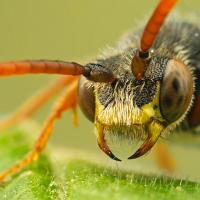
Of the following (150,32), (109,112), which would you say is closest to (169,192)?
(109,112)

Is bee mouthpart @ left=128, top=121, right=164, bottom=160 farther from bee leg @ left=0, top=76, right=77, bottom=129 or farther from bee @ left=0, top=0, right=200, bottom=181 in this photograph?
bee leg @ left=0, top=76, right=77, bottom=129

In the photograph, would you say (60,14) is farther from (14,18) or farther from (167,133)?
(167,133)

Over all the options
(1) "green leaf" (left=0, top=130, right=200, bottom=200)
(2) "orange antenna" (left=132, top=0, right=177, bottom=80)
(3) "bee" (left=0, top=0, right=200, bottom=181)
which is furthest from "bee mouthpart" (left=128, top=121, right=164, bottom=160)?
(2) "orange antenna" (left=132, top=0, right=177, bottom=80)

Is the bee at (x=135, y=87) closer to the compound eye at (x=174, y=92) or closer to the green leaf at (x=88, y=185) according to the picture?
the compound eye at (x=174, y=92)

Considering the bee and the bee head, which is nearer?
the bee

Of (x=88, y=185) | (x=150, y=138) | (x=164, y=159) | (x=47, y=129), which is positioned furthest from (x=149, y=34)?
(x=164, y=159)

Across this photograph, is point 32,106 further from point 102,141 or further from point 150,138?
point 150,138
